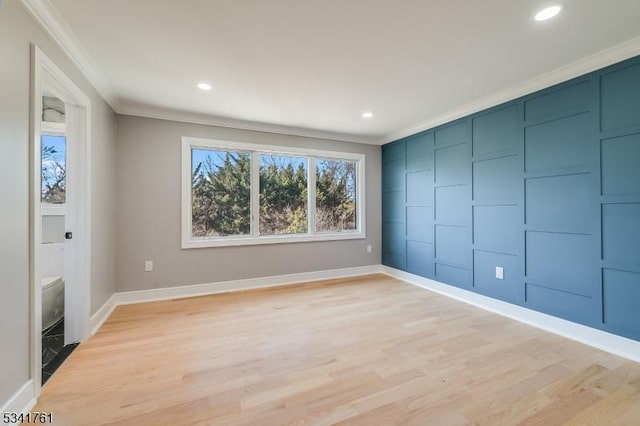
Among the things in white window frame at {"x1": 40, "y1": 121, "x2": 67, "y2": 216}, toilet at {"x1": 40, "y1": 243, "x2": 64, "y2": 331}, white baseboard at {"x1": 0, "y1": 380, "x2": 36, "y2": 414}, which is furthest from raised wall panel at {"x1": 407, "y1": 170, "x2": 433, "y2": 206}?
white window frame at {"x1": 40, "y1": 121, "x2": 67, "y2": 216}

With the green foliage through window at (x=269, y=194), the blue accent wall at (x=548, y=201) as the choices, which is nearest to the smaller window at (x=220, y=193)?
the green foliage through window at (x=269, y=194)

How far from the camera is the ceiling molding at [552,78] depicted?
2139 mm

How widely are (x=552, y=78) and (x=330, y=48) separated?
2.18m

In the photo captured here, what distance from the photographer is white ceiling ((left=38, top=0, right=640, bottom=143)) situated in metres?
1.75

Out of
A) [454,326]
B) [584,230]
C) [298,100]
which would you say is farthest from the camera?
[298,100]

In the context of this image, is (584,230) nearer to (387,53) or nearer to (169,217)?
(387,53)

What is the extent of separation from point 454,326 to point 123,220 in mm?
4023

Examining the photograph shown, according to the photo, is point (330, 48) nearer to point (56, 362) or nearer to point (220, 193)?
point (220, 193)

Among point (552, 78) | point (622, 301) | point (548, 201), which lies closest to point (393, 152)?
point (552, 78)

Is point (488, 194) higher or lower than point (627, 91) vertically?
lower

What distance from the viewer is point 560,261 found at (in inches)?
101

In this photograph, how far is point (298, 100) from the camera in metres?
3.18

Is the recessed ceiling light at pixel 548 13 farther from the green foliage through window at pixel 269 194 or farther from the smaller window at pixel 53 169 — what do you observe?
the smaller window at pixel 53 169

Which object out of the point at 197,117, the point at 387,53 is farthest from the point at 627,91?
the point at 197,117
